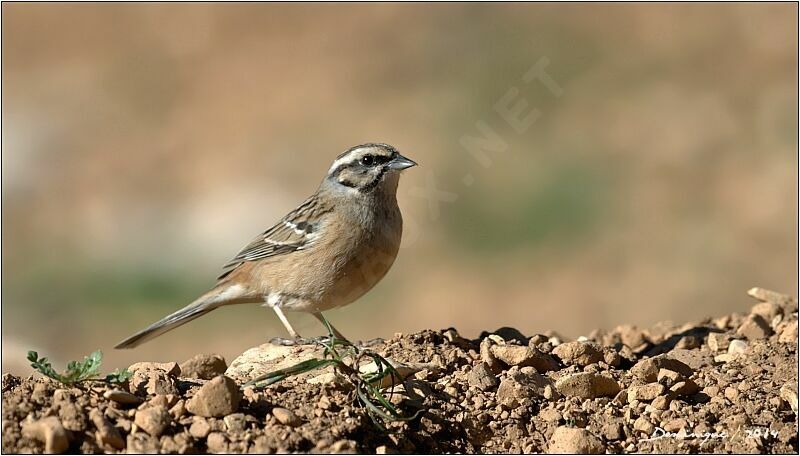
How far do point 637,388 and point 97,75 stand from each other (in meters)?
22.0

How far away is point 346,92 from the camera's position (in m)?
22.2

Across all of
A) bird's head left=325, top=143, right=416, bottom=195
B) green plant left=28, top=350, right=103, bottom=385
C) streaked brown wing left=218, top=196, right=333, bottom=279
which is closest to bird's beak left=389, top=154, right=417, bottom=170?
bird's head left=325, top=143, right=416, bottom=195

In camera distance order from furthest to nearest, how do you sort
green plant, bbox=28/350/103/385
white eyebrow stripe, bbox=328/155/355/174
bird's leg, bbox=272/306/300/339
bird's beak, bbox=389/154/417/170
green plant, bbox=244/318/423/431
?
white eyebrow stripe, bbox=328/155/355/174 < bird's beak, bbox=389/154/417/170 < bird's leg, bbox=272/306/300/339 < green plant, bbox=244/318/423/431 < green plant, bbox=28/350/103/385

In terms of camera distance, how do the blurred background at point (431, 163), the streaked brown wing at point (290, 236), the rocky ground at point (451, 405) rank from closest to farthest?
the rocky ground at point (451, 405), the streaked brown wing at point (290, 236), the blurred background at point (431, 163)

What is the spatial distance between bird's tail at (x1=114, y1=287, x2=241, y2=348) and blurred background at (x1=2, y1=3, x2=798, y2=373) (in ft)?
7.45

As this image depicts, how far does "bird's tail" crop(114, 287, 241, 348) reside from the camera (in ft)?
28.2

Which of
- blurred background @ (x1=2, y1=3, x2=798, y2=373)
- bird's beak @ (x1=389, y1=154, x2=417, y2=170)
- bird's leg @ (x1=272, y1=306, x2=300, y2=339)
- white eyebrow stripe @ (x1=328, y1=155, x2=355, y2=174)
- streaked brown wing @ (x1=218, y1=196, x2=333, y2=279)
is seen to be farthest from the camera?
blurred background @ (x1=2, y1=3, x2=798, y2=373)

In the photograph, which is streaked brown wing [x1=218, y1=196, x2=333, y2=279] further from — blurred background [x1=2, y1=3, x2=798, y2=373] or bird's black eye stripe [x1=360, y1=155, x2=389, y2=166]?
blurred background [x1=2, y1=3, x2=798, y2=373]

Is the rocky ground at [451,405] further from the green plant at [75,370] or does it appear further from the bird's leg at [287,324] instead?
the bird's leg at [287,324]

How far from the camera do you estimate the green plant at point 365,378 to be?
525 cm

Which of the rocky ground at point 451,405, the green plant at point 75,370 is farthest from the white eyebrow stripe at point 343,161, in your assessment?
the green plant at point 75,370

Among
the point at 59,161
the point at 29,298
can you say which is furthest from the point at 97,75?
the point at 29,298

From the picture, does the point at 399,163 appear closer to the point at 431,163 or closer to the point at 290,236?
the point at 290,236

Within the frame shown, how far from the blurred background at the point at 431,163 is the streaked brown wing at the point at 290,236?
2.22 m
